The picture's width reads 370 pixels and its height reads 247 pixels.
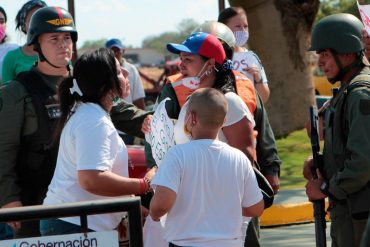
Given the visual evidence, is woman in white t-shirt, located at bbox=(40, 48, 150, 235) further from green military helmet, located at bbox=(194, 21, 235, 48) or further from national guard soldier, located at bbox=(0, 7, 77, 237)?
green military helmet, located at bbox=(194, 21, 235, 48)

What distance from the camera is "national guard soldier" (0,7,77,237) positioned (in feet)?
19.7

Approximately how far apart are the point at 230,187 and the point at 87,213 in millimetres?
881

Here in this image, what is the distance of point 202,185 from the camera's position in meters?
5.12

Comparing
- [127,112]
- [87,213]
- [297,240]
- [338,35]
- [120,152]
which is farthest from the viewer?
[297,240]

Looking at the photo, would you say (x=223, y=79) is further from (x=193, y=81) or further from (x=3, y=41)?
(x=3, y=41)

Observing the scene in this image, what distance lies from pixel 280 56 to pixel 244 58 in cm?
941

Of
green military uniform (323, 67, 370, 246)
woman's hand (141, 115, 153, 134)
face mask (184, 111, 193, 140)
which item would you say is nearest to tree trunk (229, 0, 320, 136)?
woman's hand (141, 115, 153, 134)

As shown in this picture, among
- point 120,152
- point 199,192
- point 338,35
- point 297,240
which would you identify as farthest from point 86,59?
point 297,240

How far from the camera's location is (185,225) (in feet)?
16.8

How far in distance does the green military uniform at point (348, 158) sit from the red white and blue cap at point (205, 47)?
0.72 meters

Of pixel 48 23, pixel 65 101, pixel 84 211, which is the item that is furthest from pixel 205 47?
pixel 84 211

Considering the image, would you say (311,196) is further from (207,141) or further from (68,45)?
(68,45)

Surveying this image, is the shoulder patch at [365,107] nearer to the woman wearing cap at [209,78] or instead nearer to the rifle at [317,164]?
the rifle at [317,164]

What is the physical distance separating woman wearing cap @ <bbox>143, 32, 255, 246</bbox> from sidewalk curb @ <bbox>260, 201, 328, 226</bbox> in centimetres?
537
